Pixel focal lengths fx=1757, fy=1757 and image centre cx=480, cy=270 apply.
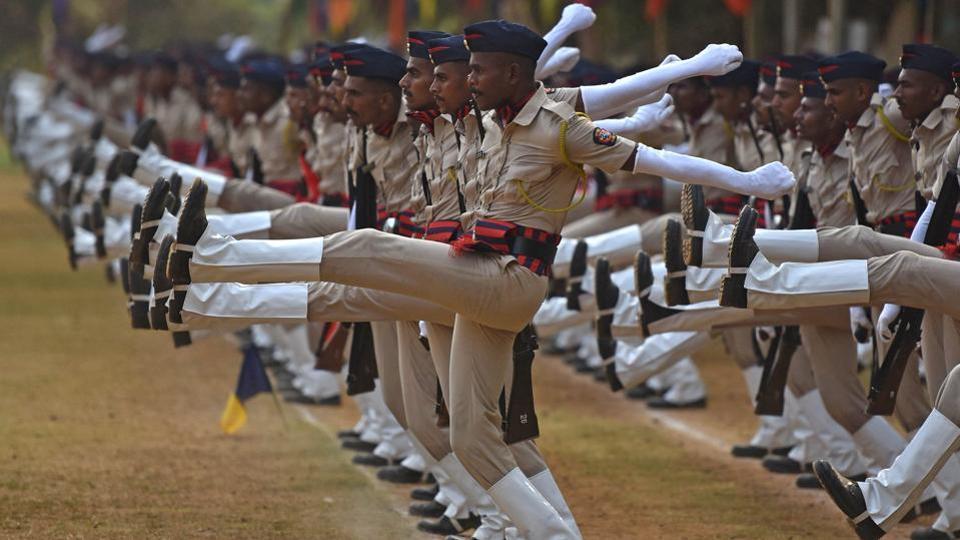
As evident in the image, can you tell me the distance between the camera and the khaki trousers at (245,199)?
11.6 meters

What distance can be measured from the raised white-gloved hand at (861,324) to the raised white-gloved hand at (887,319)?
744 mm

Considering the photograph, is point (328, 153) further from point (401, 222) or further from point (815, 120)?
point (815, 120)

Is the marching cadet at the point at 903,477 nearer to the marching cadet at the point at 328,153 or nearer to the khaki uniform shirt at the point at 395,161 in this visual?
the khaki uniform shirt at the point at 395,161

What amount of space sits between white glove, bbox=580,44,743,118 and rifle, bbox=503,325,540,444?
1138mm

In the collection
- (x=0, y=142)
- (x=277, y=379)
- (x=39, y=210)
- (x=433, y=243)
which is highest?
(x=433, y=243)

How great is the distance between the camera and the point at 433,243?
7.04 meters

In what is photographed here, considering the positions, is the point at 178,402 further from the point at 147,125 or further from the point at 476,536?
the point at 476,536

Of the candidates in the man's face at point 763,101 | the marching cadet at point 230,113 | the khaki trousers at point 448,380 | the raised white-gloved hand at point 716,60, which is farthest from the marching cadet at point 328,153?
the raised white-gloved hand at point 716,60

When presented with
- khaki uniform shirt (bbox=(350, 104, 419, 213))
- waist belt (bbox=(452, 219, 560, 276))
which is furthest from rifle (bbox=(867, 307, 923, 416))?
khaki uniform shirt (bbox=(350, 104, 419, 213))

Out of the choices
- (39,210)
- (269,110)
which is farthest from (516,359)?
(39,210)

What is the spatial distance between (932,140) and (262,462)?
453 cm

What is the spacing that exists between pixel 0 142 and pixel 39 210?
2931 centimetres

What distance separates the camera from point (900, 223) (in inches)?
348

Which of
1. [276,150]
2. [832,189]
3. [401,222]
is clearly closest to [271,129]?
[276,150]
